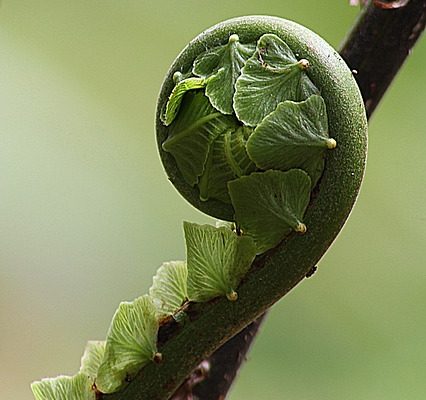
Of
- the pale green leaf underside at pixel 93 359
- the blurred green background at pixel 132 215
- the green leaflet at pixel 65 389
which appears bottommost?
the blurred green background at pixel 132 215

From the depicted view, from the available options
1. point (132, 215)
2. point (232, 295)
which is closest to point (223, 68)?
point (232, 295)

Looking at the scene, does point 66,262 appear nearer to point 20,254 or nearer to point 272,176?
point 20,254

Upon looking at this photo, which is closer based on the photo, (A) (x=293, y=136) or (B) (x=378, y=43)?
(A) (x=293, y=136)

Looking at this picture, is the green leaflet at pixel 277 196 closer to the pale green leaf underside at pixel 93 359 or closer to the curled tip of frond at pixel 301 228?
the curled tip of frond at pixel 301 228

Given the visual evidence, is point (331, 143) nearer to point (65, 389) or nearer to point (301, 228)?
point (301, 228)

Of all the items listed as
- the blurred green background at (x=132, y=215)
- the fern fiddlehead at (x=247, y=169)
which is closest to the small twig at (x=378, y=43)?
the fern fiddlehead at (x=247, y=169)

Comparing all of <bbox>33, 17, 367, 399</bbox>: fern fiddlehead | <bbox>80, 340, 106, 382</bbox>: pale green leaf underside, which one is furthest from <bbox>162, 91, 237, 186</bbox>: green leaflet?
<bbox>80, 340, 106, 382</bbox>: pale green leaf underside
